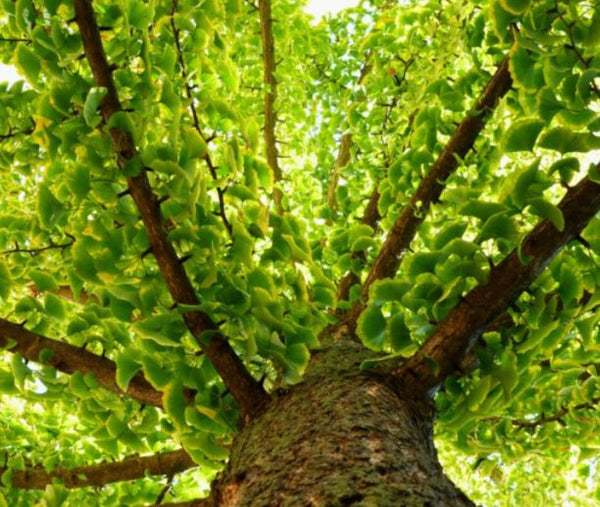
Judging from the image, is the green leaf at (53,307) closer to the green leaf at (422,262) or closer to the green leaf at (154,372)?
the green leaf at (154,372)

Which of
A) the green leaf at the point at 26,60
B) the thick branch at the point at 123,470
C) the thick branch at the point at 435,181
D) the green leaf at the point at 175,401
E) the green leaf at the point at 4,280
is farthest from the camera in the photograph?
the thick branch at the point at 123,470

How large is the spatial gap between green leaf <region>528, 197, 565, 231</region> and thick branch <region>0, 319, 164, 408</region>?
110cm

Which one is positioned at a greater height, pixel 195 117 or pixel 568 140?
pixel 195 117

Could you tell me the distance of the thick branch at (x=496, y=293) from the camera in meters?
1.15

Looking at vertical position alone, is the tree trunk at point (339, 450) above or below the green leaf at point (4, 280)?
below

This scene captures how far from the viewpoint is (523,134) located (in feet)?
3.66

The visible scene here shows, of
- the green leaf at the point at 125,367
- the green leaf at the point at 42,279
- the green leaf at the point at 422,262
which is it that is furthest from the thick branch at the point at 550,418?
the green leaf at the point at 42,279

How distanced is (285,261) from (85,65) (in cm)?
99

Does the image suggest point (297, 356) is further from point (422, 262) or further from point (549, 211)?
point (549, 211)

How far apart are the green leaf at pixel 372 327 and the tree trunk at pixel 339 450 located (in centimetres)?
11

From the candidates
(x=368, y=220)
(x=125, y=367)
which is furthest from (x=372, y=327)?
(x=368, y=220)

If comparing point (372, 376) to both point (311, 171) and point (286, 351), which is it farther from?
point (311, 171)

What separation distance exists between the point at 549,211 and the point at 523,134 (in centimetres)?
16

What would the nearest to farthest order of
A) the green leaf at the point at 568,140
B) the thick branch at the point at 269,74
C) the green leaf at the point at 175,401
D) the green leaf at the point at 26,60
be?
the green leaf at the point at 568,140, the green leaf at the point at 26,60, the green leaf at the point at 175,401, the thick branch at the point at 269,74
